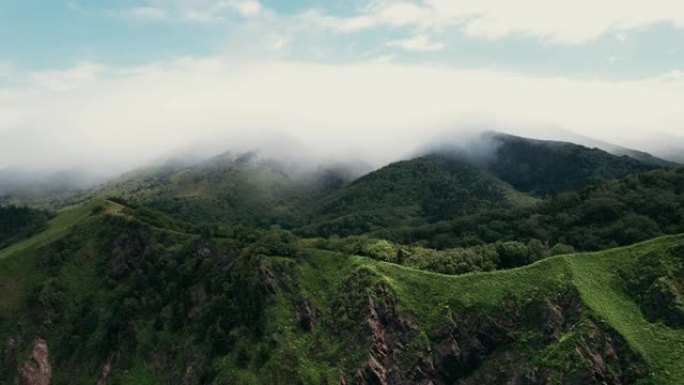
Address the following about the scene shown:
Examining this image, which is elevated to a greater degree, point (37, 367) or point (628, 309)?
point (628, 309)

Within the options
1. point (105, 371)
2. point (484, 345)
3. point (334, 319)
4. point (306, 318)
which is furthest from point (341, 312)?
point (105, 371)

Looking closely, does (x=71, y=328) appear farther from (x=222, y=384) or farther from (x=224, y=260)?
(x=222, y=384)

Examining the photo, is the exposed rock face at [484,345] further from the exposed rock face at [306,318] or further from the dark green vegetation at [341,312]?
the exposed rock face at [306,318]

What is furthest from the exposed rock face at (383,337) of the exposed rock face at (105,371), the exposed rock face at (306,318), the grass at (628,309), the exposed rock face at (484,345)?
the exposed rock face at (105,371)

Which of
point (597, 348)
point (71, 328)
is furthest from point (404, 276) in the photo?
point (71, 328)

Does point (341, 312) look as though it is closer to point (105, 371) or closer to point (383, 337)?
point (383, 337)

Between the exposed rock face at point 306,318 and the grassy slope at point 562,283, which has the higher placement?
the grassy slope at point 562,283
